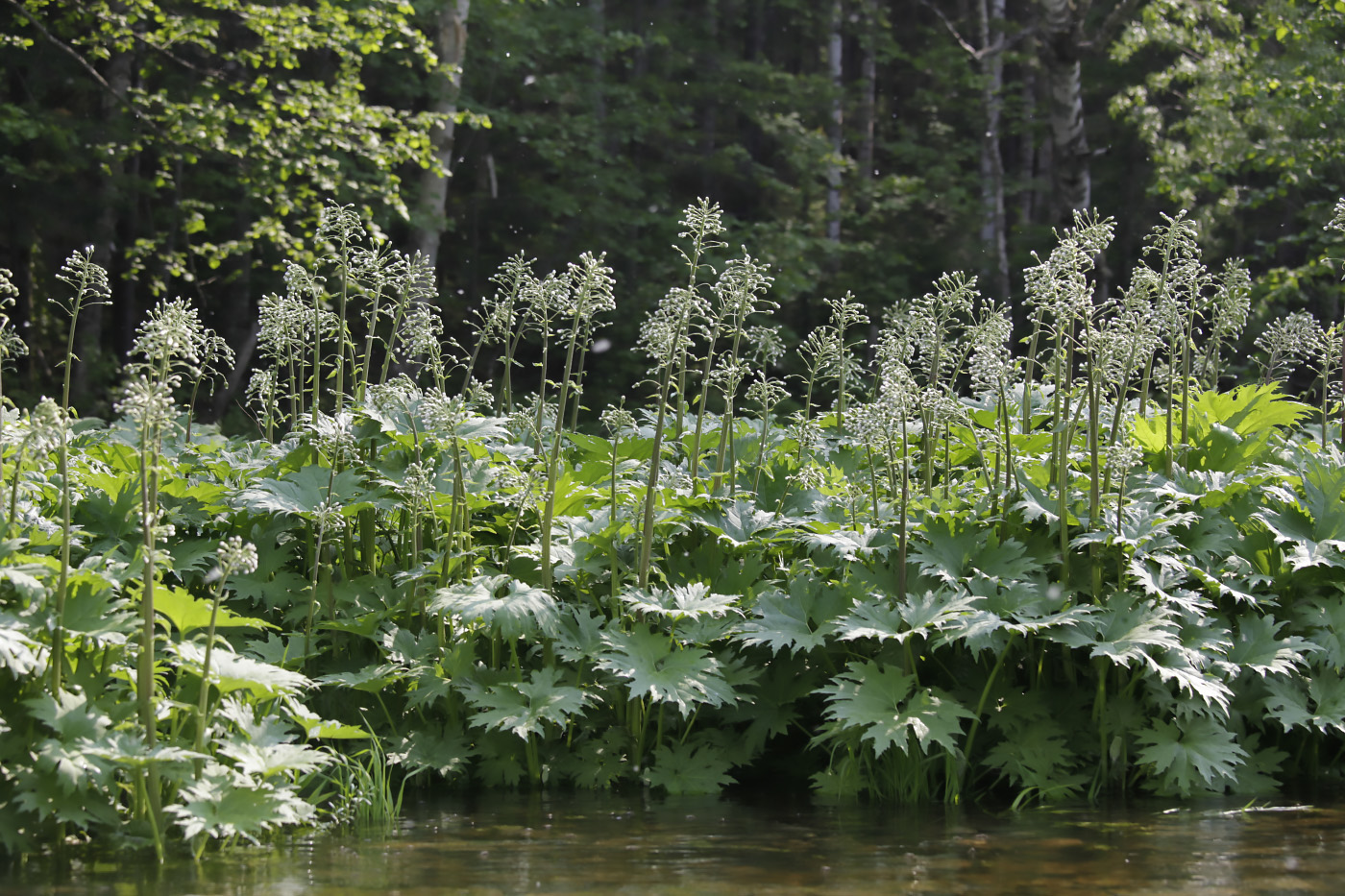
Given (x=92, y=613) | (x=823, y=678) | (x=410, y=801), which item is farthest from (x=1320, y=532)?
(x=92, y=613)

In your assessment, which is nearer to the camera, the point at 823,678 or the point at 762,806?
the point at 762,806

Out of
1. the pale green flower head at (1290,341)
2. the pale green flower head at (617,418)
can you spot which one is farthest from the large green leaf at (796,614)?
the pale green flower head at (1290,341)

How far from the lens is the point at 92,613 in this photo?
346 cm

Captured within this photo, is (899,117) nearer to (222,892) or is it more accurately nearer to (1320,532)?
(1320,532)

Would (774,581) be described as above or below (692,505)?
below

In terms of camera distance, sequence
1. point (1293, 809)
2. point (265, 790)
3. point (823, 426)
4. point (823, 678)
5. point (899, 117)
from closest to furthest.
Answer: point (265, 790) → point (1293, 809) → point (823, 678) → point (823, 426) → point (899, 117)

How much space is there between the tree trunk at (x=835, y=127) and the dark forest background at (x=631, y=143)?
100 millimetres

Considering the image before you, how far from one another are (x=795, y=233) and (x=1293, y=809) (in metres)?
19.1

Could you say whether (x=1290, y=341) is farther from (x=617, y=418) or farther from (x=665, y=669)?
(x=665, y=669)

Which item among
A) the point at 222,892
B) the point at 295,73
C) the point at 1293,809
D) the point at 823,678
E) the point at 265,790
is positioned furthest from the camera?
the point at 295,73

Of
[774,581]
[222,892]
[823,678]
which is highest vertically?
[774,581]

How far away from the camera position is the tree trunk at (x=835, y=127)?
→ 2416cm

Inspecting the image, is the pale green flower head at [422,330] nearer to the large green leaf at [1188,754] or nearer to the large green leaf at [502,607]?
the large green leaf at [502,607]

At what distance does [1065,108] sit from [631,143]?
1619 cm
